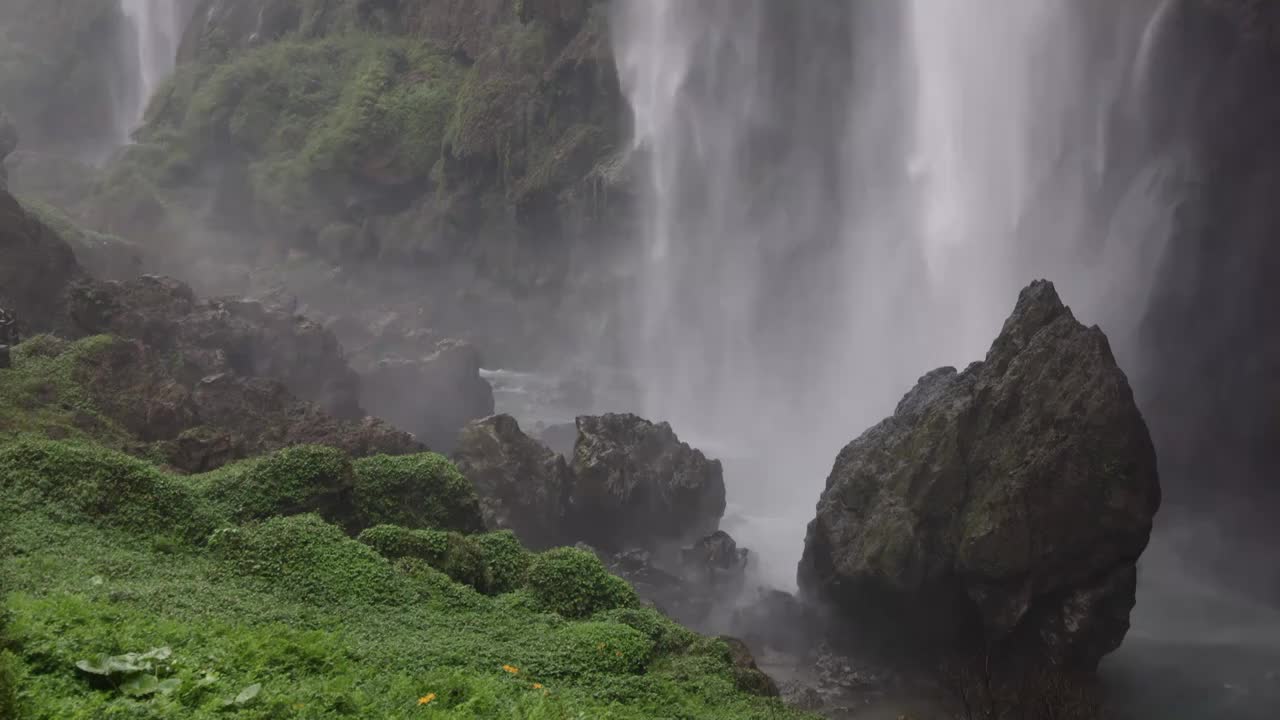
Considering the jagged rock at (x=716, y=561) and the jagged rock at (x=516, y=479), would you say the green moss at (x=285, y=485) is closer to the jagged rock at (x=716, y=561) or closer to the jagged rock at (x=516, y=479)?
the jagged rock at (x=516, y=479)

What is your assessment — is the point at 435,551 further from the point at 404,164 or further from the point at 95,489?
the point at 404,164

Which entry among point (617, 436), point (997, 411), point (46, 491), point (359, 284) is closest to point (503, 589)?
point (46, 491)

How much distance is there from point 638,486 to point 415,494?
38.4 feet

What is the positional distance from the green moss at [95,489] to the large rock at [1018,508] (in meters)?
14.9

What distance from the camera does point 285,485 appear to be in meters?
15.6

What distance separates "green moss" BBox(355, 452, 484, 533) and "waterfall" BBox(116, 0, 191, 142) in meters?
88.4

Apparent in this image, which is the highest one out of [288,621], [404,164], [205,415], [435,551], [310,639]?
[404,164]

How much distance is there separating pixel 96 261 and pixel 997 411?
42699 millimetres

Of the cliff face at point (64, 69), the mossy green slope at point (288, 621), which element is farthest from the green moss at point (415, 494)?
the cliff face at point (64, 69)

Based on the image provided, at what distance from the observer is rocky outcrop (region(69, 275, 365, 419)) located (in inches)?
1081

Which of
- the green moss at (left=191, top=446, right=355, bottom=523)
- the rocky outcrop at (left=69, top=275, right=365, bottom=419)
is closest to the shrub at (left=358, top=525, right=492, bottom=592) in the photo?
the green moss at (left=191, top=446, right=355, bottom=523)

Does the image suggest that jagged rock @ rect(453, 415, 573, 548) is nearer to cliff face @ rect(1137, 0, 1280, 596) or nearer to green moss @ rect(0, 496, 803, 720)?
green moss @ rect(0, 496, 803, 720)

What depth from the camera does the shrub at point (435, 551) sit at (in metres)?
14.6

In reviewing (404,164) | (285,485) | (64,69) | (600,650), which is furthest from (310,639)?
(64,69)
